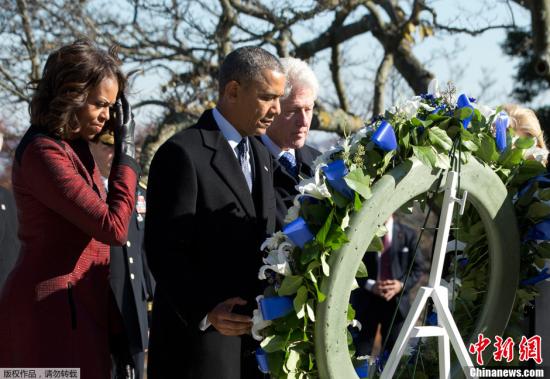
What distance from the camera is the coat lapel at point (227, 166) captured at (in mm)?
3252

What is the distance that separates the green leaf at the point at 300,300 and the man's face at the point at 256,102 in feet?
2.57

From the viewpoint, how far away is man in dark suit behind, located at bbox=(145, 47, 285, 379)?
309cm

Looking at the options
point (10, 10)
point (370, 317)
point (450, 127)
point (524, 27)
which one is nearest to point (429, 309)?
point (450, 127)

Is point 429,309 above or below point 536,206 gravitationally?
below

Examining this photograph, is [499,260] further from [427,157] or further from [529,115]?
[529,115]

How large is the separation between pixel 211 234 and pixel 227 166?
0.85ft

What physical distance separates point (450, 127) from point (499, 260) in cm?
57

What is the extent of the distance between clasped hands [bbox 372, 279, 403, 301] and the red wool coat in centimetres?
390

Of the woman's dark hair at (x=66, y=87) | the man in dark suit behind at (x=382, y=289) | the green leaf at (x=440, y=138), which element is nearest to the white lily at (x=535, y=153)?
the green leaf at (x=440, y=138)

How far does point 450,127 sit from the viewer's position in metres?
3.21

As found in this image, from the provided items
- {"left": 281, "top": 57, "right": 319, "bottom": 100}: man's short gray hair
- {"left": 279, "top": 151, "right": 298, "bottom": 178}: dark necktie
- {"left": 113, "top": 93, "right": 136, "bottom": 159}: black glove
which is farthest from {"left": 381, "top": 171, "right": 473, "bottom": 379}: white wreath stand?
{"left": 281, "top": 57, "right": 319, "bottom": 100}: man's short gray hair

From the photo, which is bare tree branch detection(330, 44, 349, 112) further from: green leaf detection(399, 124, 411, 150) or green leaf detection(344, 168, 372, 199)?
green leaf detection(344, 168, 372, 199)

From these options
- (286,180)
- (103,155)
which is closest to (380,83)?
(103,155)

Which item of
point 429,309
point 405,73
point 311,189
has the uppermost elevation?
point 405,73
